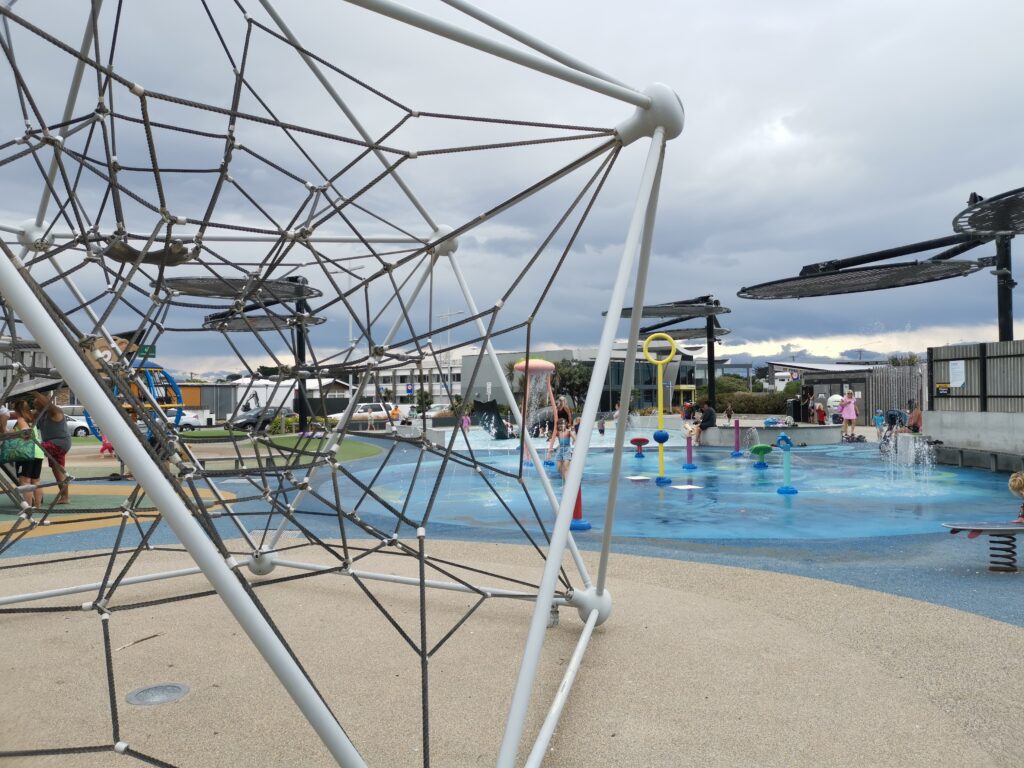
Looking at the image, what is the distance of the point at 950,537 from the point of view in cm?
883

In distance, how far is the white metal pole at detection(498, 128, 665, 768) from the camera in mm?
2756

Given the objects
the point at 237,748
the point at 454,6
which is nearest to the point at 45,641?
the point at 237,748

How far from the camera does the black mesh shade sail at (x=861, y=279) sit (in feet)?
59.6

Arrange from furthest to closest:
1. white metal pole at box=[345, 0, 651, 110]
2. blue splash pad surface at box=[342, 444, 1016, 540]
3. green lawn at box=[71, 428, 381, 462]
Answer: green lawn at box=[71, 428, 381, 462], blue splash pad surface at box=[342, 444, 1016, 540], white metal pole at box=[345, 0, 651, 110]

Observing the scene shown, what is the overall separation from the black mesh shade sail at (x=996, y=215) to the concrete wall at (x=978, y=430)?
13.9 feet

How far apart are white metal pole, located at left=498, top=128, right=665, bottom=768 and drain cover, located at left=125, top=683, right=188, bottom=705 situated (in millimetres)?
2141

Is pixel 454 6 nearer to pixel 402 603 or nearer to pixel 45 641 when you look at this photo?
pixel 402 603

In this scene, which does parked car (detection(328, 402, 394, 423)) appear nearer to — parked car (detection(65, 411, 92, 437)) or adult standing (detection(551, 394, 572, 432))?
parked car (detection(65, 411, 92, 437))

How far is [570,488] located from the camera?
319 centimetres

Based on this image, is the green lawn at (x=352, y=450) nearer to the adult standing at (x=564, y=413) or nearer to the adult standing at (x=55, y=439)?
the adult standing at (x=564, y=413)

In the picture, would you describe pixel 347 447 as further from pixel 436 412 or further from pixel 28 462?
pixel 436 412

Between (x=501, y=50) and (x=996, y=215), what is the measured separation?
14509mm

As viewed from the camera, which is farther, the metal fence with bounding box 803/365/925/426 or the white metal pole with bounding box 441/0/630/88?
the metal fence with bounding box 803/365/925/426

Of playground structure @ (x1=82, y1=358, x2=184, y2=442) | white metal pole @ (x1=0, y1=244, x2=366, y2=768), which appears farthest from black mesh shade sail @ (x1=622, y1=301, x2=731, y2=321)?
white metal pole @ (x1=0, y1=244, x2=366, y2=768)
